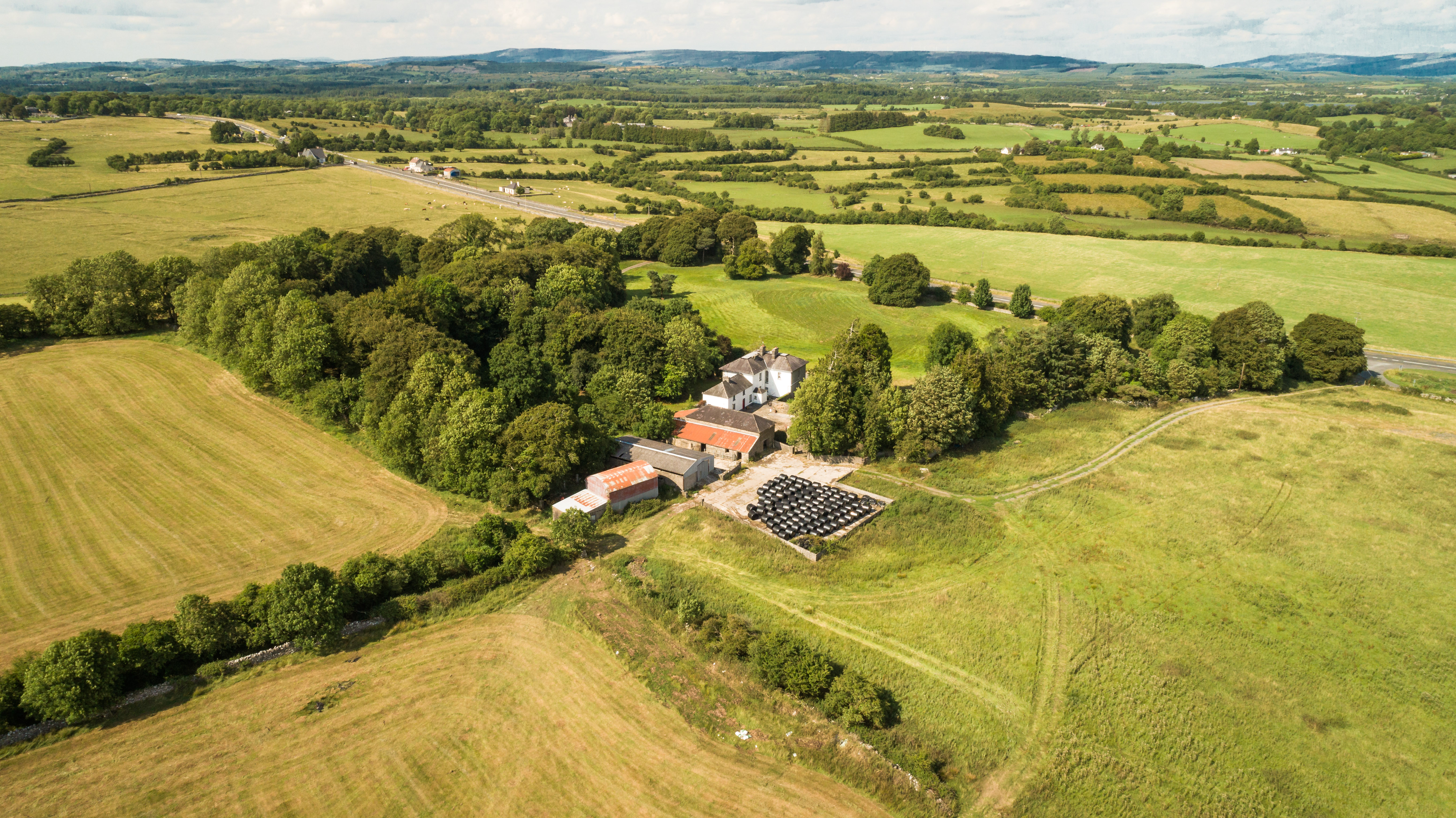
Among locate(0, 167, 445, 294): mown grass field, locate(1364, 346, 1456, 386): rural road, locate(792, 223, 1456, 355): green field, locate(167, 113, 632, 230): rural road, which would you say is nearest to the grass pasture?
locate(1364, 346, 1456, 386): rural road

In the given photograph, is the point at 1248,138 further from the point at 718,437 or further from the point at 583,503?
the point at 583,503

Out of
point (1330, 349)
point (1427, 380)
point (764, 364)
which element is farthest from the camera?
point (1427, 380)

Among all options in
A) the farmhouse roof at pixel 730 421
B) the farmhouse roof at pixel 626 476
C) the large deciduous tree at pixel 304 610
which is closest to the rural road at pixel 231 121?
the farmhouse roof at pixel 730 421

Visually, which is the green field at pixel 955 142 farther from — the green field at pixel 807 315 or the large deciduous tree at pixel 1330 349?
the large deciduous tree at pixel 1330 349

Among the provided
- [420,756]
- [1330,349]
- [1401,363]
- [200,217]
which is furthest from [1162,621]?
[200,217]

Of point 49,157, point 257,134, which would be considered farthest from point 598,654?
point 257,134
